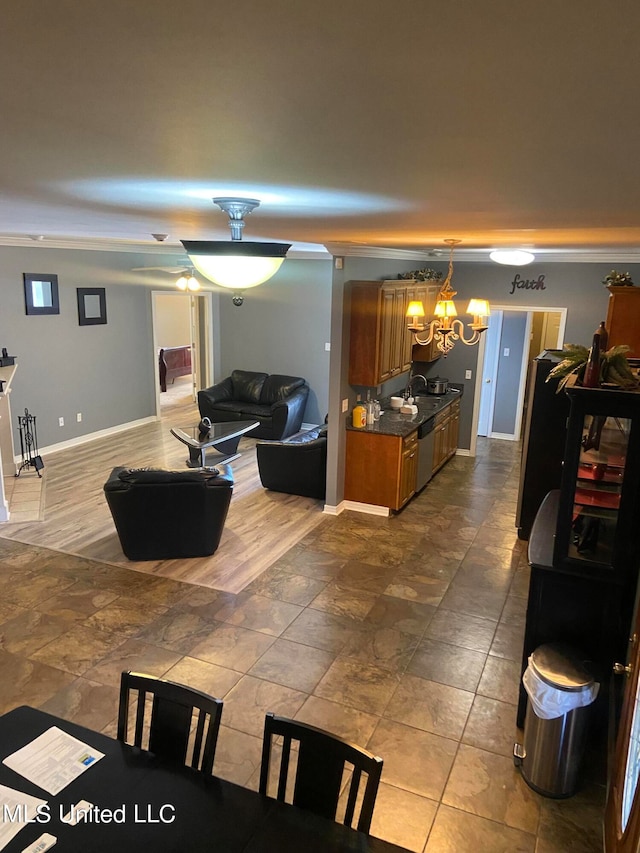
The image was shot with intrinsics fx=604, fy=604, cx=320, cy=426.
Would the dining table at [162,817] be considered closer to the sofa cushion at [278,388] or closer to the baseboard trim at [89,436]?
the baseboard trim at [89,436]

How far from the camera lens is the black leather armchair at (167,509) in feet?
16.8

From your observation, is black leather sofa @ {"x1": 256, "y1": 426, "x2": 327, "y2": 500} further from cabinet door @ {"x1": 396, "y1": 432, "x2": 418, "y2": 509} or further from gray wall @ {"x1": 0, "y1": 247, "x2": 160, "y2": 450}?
gray wall @ {"x1": 0, "y1": 247, "x2": 160, "y2": 450}

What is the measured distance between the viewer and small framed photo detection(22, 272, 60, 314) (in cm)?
771

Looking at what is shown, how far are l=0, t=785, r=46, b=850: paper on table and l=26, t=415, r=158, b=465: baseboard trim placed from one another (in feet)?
20.3

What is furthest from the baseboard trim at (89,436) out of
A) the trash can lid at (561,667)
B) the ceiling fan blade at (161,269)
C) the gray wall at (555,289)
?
the trash can lid at (561,667)

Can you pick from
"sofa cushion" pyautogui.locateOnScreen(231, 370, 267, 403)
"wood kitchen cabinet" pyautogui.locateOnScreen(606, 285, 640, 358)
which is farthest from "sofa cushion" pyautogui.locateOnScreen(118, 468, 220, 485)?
"sofa cushion" pyautogui.locateOnScreen(231, 370, 267, 403)

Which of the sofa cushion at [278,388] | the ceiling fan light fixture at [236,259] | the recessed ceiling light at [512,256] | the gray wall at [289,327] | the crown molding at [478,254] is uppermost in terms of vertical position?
the crown molding at [478,254]

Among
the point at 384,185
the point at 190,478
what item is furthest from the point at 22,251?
the point at 384,185

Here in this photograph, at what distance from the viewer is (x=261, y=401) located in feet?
31.7

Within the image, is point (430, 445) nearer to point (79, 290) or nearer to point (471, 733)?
point (471, 733)

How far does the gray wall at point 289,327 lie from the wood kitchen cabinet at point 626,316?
5.59 metres

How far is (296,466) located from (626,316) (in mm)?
3908

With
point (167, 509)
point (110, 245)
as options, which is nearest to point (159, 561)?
point (167, 509)

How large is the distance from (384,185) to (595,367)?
1.62 metres
